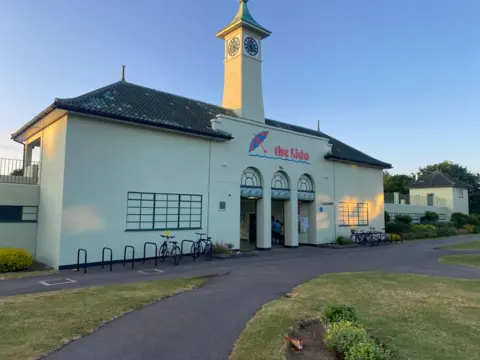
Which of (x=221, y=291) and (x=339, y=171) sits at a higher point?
(x=339, y=171)

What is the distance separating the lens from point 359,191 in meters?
25.1

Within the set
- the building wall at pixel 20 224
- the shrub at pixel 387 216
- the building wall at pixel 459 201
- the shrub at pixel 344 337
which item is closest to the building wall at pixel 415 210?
the shrub at pixel 387 216

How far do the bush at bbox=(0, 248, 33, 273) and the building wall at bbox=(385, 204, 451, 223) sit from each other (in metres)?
29.1

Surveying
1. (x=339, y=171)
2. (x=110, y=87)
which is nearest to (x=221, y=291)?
(x=110, y=87)

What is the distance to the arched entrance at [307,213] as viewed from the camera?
2183cm

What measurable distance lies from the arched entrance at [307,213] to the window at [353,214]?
2.53 meters

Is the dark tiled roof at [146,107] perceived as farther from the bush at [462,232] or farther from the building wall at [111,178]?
the bush at [462,232]

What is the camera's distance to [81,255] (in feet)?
42.7

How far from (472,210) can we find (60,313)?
62637 millimetres

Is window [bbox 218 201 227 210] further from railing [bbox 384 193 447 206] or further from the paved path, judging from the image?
railing [bbox 384 193 447 206]

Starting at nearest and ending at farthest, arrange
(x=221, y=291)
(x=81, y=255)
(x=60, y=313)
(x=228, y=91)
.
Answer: (x=60, y=313) → (x=221, y=291) → (x=81, y=255) → (x=228, y=91)

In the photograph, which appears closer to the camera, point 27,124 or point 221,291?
point 221,291

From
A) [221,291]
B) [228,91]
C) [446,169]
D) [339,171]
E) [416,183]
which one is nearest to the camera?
[221,291]

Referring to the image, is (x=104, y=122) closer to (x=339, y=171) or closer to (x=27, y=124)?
(x=27, y=124)
